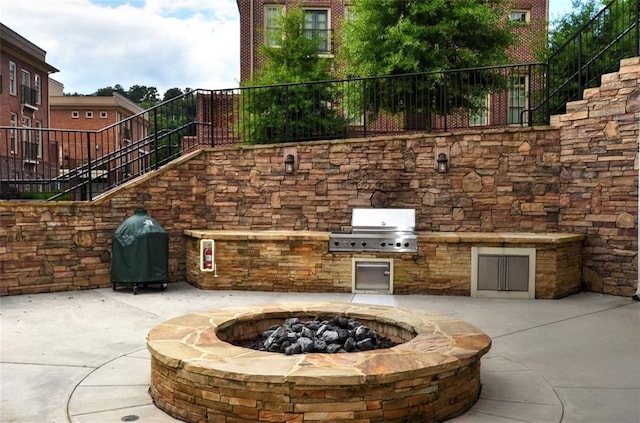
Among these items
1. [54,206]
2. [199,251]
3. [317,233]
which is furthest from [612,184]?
[54,206]

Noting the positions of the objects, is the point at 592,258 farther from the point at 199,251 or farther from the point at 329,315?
the point at 199,251

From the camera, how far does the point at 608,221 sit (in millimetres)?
7523

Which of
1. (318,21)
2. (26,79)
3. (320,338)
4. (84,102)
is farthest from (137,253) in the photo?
(84,102)

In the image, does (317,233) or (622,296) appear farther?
(317,233)

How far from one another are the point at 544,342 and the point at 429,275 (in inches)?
98.5

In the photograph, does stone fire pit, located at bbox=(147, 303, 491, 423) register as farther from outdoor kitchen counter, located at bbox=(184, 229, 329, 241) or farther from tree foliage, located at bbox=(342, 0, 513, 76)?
tree foliage, located at bbox=(342, 0, 513, 76)

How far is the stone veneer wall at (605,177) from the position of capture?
286 inches

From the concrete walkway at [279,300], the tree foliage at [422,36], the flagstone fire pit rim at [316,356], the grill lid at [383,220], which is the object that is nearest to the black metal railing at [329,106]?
the tree foliage at [422,36]

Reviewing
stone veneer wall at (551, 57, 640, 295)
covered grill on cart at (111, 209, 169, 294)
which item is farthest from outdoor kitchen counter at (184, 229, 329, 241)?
stone veneer wall at (551, 57, 640, 295)

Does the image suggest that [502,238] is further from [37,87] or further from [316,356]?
[37,87]

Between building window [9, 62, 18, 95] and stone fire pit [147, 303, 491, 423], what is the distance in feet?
79.7

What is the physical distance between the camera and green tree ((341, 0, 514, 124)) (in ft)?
33.1

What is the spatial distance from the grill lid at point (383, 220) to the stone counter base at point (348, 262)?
0.30 metres

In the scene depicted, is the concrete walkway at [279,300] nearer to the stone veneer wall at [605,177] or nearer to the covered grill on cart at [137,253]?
the covered grill on cart at [137,253]
